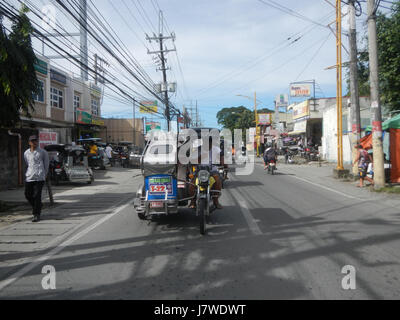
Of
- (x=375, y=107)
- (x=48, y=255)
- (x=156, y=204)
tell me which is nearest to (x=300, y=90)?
(x=375, y=107)

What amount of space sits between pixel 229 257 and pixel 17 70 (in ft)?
22.4

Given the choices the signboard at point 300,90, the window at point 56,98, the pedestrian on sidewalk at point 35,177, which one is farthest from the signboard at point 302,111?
the pedestrian on sidewalk at point 35,177

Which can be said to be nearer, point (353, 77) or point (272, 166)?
point (353, 77)

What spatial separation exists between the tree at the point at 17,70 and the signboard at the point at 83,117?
732 inches

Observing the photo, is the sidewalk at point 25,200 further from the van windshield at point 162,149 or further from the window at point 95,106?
the window at point 95,106

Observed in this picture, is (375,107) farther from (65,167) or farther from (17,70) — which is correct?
(65,167)

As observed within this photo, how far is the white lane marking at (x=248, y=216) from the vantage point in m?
6.27

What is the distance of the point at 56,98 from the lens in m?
25.0

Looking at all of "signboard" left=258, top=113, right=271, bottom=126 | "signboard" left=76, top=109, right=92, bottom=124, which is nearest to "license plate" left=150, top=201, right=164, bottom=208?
"signboard" left=76, top=109, right=92, bottom=124

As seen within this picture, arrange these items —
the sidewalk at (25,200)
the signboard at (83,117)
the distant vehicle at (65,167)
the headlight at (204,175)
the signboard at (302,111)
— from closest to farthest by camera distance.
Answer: the headlight at (204,175) < the sidewalk at (25,200) < the distant vehicle at (65,167) < the signboard at (83,117) < the signboard at (302,111)

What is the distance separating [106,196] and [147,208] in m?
5.52

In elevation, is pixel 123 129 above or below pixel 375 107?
above

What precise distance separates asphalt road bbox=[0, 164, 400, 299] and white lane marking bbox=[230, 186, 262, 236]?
0.02 m
